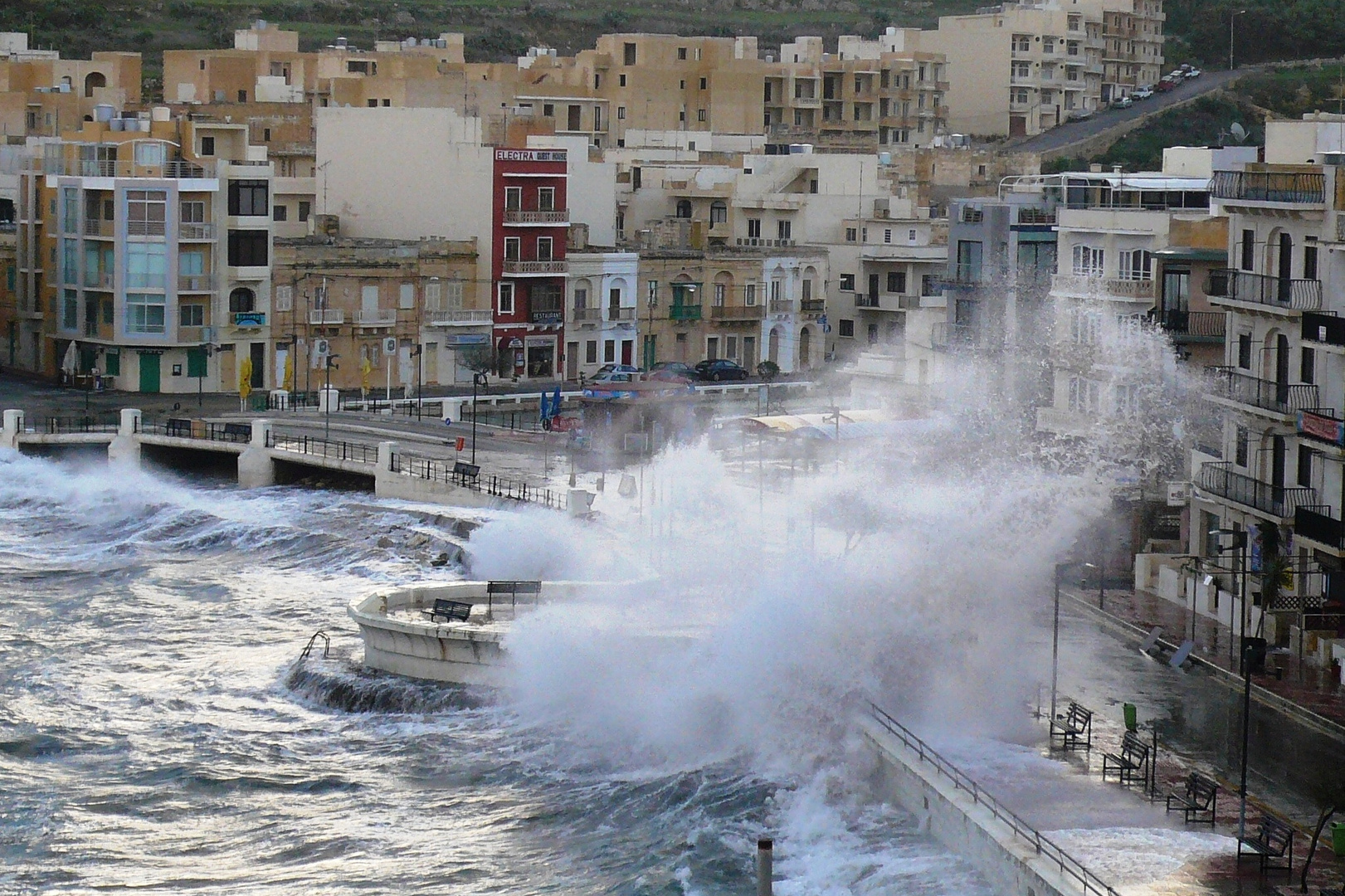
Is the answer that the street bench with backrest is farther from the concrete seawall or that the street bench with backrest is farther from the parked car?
the parked car

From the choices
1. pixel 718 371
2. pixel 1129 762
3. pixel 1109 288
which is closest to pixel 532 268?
pixel 718 371

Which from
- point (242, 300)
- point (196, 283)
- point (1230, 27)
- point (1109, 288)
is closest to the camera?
point (1109, 288)

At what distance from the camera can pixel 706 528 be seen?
1870 inches

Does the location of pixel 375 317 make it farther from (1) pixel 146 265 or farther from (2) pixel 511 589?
(2) pixel 511 589

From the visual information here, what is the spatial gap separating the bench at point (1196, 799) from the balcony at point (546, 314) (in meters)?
50.7

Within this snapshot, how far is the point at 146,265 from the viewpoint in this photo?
247ft

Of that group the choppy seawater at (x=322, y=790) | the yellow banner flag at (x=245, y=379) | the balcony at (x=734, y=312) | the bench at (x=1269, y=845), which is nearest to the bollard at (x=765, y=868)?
the choppy seawater at (x=322, y=790)

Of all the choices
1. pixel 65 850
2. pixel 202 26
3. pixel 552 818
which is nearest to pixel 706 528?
pixel 552 818

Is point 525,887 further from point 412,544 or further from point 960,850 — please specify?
point 412,544

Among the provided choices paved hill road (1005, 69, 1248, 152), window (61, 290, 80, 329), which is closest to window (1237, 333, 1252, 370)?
window (61, 290, 80, 329)

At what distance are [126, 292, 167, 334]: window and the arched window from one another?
2.18 metres

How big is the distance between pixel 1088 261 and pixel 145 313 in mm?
30780

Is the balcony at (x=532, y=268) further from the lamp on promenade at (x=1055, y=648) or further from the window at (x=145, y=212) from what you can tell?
the lamp on promenade at (x=1055, y=648)

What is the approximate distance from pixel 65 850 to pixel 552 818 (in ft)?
21.6
